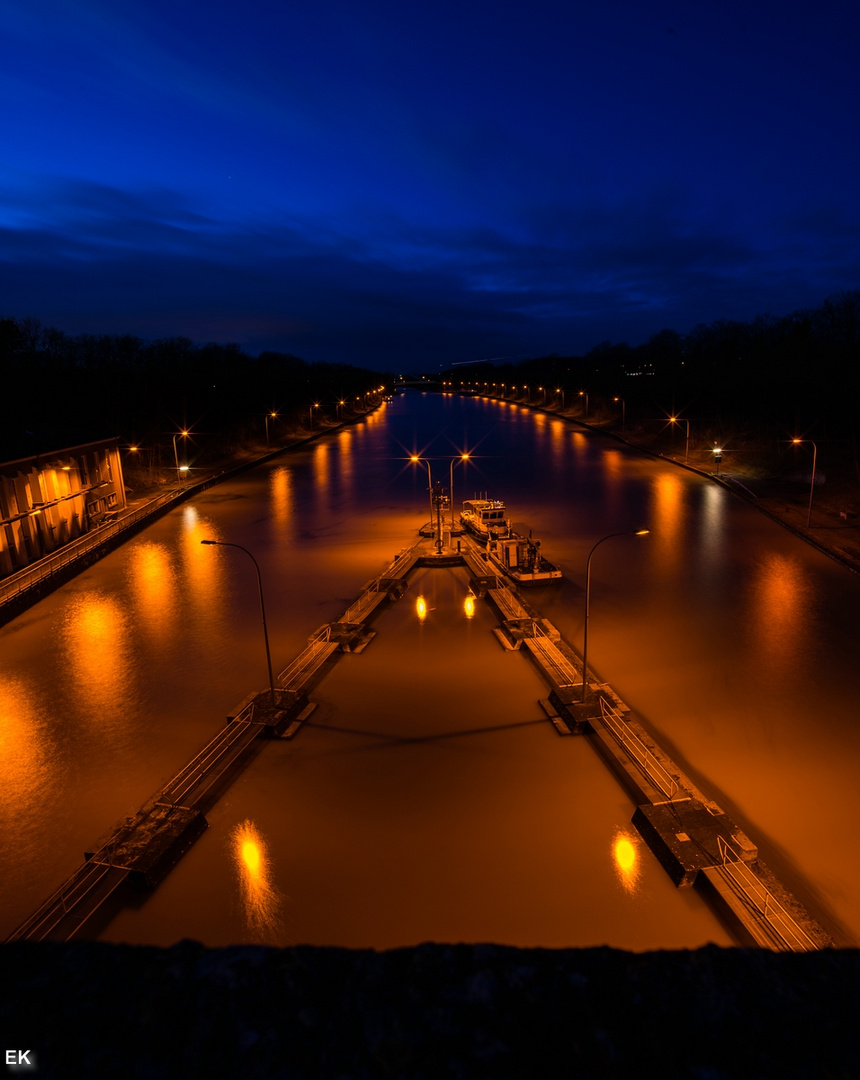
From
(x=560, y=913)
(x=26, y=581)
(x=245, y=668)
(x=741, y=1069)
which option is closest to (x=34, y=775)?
(x=245, y=668)

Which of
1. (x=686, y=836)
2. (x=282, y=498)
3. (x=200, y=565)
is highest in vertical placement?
(x=282, y=498)

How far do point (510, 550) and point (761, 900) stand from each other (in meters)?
17.9

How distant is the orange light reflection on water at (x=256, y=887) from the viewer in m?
10.3

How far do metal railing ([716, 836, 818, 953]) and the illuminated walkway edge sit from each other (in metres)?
0.02

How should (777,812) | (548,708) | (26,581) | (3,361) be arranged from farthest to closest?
(3,361) < (26,581) < (548,708) < (777,812)

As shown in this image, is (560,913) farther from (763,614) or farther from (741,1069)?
(763,614)

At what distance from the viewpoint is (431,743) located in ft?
49.2

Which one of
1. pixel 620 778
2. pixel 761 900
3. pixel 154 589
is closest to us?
pixel 761 900

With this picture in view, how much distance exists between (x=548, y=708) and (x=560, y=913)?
20.4 ft

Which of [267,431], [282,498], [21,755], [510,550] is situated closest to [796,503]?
[510,550]

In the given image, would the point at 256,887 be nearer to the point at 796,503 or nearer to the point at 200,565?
the point at 200,565

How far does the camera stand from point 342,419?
106062 mm

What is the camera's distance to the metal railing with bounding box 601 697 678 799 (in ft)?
42.2

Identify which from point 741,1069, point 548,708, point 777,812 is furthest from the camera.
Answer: point 548,708
